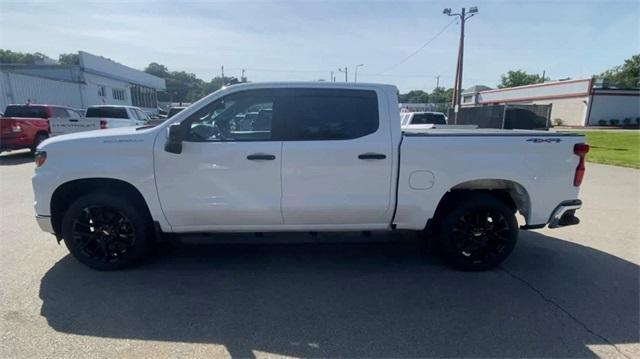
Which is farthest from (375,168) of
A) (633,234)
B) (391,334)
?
(633,234)

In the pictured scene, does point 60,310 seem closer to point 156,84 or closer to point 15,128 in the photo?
point 15,128

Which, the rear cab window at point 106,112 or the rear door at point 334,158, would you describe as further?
the rear cab window at point 106,112

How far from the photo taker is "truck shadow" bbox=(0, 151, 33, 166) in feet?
36.6

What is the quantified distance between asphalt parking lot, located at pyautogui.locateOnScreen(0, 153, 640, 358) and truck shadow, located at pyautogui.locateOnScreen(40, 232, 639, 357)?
1 cm

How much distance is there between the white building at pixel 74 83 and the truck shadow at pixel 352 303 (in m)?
23.8

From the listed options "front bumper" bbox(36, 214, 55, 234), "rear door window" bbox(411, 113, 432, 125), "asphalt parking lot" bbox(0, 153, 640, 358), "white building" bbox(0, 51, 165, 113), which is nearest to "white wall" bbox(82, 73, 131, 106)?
"white building" bbox(0, 51, 165, 113)

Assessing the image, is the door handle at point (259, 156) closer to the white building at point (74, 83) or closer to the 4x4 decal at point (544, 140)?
the 4x4 decal at point (544, 140)

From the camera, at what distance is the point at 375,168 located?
373cm

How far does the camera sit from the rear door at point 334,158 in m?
3.69

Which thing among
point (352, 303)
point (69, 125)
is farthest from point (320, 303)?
point (69, 125)

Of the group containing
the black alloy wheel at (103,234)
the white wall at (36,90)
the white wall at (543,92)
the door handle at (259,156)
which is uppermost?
the white wall at (543,92)

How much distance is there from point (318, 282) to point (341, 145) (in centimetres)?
145

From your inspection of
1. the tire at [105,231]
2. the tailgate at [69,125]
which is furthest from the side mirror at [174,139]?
the tailgate at [69,125]

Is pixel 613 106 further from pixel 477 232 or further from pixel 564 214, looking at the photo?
pixel 477 232
